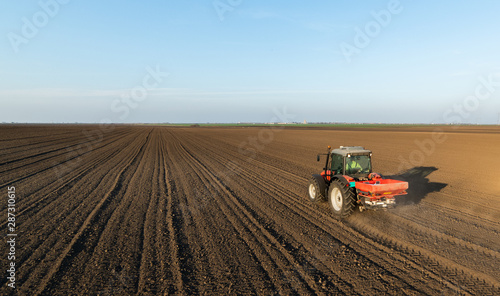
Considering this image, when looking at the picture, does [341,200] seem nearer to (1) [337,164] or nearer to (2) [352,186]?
(2) [352,186]

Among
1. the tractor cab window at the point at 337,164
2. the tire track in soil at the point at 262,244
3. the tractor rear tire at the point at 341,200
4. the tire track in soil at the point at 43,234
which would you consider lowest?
the tire track in soil at the point at 262,244

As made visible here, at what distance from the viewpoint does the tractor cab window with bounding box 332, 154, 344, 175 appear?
785 centimetres

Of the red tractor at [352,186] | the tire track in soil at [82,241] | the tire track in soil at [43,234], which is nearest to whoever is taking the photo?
the tire track in soil at [82,241]

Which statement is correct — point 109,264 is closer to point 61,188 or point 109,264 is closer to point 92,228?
point 92,228

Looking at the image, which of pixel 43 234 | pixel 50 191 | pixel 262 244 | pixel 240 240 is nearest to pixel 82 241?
pixel 43 234

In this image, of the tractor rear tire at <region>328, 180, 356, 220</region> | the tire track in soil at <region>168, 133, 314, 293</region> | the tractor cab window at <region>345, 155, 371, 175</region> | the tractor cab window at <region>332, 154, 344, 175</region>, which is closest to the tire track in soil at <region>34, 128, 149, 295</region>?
the tire track in soil at <region>168, 133, 314, 293</region>

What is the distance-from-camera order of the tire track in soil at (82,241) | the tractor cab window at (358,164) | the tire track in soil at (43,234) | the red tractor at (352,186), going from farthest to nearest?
the tractor cab window at (358,164) → the red tractor at (352,186) → the tire track in soil at (43,234) → the tire track in soil at (82,241)

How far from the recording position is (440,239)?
19.2 feet

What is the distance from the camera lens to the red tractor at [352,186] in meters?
6.60

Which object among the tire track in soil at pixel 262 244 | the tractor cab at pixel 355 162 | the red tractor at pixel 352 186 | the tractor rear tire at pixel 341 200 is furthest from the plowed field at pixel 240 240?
the tractor cab at pixel 355 162

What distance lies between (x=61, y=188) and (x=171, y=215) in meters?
5.49

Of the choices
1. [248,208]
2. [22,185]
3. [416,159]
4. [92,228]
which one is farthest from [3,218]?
[416,159]

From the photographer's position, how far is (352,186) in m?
6.93

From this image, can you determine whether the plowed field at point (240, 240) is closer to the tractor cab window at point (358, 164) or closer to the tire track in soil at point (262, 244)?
the tire track in soil at point (262, 244)
